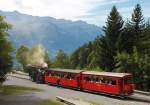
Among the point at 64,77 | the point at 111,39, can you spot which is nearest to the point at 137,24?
the point at 111,39

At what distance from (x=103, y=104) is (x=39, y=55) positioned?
250 feet

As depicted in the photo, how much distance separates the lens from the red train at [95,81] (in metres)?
41.2

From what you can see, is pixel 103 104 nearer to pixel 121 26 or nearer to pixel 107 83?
pixel 107 83

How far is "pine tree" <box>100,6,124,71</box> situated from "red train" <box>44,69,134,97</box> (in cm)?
1441

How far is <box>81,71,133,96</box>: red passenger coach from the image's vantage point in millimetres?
40991

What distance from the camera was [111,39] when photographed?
70250mm

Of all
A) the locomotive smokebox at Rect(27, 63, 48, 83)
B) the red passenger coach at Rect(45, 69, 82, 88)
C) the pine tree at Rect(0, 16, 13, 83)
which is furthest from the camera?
the locomotive smokebox at Rect(27, 63, 48, 83)

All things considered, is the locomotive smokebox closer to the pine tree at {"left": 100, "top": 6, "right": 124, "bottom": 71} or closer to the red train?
the red train

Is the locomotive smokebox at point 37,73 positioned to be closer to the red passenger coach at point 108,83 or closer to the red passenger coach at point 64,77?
the red passenger coach at point 64,77

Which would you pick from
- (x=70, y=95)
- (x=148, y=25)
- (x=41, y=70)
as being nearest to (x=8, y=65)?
(x=70, y=95)

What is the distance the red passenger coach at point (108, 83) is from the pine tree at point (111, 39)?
21065 millimetres

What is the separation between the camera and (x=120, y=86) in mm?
41062

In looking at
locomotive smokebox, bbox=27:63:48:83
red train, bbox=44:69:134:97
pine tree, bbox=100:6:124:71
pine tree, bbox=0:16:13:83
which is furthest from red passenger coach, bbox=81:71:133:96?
pine tree, bbox=100:6:124:71

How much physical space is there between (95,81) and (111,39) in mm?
25721
